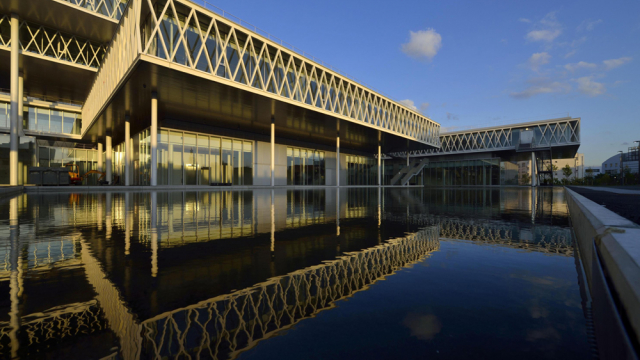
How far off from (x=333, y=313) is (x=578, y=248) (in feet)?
14.3

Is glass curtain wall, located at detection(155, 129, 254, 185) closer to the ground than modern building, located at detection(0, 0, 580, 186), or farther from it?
closer to the ground

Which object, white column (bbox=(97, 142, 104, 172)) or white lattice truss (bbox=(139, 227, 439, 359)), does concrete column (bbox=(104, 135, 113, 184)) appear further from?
white lattice truss (bbox=(139, 227, 439, 359))

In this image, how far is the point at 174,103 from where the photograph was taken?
26.0 m

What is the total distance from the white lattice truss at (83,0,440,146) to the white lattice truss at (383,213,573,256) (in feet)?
61.1

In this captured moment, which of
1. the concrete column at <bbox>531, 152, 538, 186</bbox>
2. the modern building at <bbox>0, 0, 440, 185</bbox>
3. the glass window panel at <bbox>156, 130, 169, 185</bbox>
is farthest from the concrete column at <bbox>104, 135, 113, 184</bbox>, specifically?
the concrete column at <bbox>531, 152, 538, 186</bbox>

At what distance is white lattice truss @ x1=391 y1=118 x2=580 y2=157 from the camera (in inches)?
1873

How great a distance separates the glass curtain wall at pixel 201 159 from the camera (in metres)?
29.9

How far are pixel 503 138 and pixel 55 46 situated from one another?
63.7m

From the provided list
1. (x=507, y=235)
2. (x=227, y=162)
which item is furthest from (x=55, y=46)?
(x=507, y=235)

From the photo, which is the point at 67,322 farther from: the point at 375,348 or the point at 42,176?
the point at 42,176

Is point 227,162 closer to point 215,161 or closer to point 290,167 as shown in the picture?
point 215,161

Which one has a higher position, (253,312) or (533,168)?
(533,168)

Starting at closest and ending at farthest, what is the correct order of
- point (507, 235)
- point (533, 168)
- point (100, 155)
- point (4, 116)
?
point (507, 235) < point (4, 116) < point (100, 155) < point (533, 168)

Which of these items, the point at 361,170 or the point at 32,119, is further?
the point at 361,170
